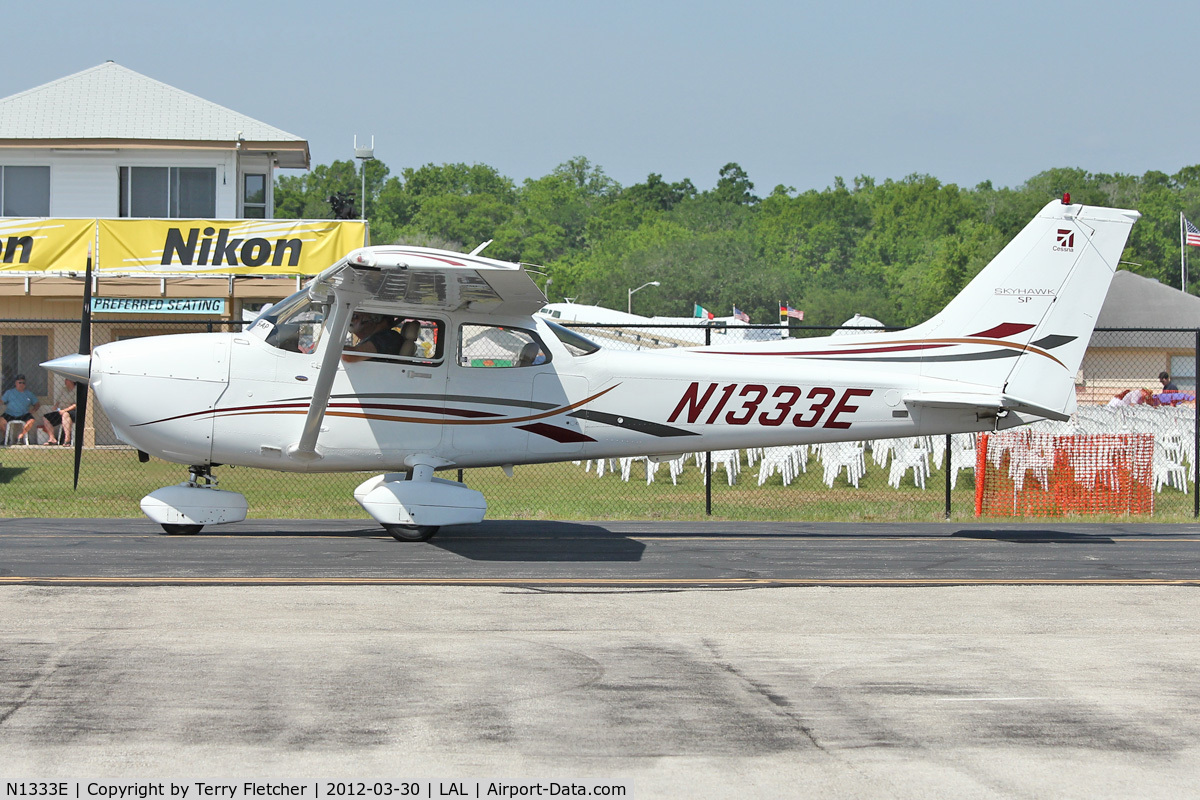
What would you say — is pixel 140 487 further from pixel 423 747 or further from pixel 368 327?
pixel 423 747

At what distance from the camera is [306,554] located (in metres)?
9.64

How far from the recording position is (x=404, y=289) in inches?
371

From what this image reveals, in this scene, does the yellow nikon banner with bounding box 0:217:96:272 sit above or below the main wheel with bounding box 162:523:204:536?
above

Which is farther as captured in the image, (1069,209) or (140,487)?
(140,487)

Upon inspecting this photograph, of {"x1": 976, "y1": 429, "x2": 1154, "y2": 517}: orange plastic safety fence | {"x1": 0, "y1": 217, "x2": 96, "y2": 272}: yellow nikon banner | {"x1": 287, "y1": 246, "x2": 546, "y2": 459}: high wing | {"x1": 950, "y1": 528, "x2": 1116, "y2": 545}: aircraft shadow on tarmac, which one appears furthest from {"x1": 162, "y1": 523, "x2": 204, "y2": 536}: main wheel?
{"x1": 0, "y1": 217, "x2": 96, "y2": 272}: yellow nikon banner

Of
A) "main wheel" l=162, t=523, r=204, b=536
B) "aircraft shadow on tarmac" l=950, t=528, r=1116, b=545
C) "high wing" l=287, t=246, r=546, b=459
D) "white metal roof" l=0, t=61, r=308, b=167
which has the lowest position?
"aircraft shadow on tarmac" l=950, t=528, r=1116, b=545

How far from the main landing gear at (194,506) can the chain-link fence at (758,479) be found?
2.21 m

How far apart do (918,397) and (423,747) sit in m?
7.06

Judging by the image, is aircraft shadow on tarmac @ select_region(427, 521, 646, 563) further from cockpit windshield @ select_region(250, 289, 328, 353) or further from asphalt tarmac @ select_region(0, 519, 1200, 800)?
cockpit windshield @ select_region(250, 289, 328, 353)

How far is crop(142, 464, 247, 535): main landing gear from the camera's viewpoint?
10125 mm

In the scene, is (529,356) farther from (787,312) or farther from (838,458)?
(787,312)

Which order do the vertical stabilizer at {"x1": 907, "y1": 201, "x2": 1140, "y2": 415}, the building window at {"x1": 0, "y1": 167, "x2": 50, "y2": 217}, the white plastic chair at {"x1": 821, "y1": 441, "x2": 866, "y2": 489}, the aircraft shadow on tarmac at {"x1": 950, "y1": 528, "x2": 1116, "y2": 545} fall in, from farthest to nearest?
the building window at {"x1": 0, "y1": 167, "x2": 50, "y2": 217}
the white plastic chair at {"x1": 821, "y1": 441, "x2": 866, "y2": 489}
the aircraft shadow on tarmac at {"x1": 950, "y1": 528, "x2": 1116, "y2": 545}
the vertical stabilizer at {"x1": 907, "y1": 201, "x2": 1140, "y2": 415}

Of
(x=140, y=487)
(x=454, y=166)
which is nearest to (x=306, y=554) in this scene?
(x=140, y=487)

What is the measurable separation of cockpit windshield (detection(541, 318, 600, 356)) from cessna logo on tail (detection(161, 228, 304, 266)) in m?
14.9
